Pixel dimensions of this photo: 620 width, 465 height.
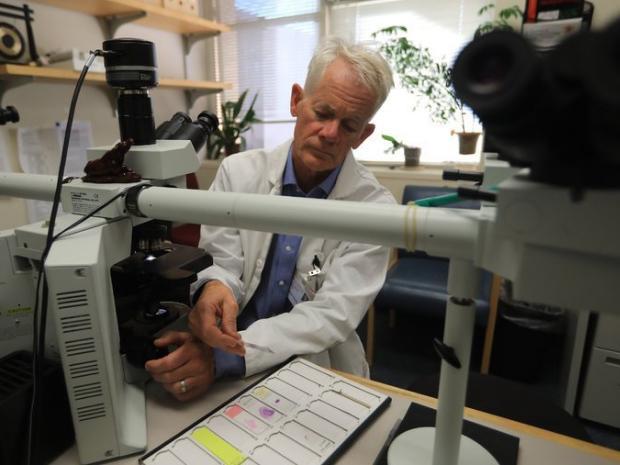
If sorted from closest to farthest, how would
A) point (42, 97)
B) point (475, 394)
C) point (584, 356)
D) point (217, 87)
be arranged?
point (475, 394) < point (584, 356) < point (42, 97) < point (217, 87)

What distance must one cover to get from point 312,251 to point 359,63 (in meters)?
0.51

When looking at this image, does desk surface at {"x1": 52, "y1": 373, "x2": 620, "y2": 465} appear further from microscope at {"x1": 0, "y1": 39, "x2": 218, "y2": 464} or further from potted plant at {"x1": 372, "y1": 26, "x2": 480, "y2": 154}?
potted plant at {"x1": 372, "y1": 26, "x2": 480, "y2": 154}

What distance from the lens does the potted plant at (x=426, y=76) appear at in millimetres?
2520

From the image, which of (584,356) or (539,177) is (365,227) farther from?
(584,356)

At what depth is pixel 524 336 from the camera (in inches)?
80.4

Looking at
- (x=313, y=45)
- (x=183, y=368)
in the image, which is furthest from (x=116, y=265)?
(x=313, y=45)

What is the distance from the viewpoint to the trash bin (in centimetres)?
203

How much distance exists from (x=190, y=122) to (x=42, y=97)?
5.59 feet

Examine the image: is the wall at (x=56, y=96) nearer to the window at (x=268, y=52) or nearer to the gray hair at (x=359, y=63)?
the window at (x=268, y=52)

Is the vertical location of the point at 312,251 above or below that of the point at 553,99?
below

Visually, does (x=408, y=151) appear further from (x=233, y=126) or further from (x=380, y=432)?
(x=380, y=432)

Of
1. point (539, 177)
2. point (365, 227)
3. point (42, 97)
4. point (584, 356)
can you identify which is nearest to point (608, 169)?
point (539, 177)

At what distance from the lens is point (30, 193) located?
30.5 inches

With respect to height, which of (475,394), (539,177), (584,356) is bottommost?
(584,356)
